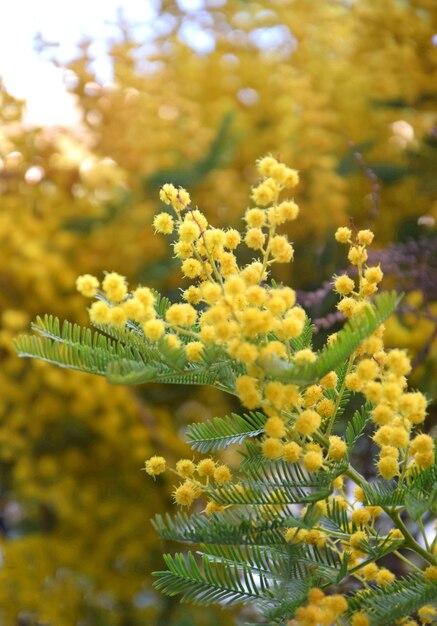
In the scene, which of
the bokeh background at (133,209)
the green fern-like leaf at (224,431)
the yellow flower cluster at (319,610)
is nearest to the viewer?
the yellow flower cluster at (319,610)

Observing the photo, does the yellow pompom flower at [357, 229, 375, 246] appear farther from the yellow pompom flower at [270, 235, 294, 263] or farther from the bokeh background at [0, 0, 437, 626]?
the bokeh background at [0, 0, 437, 626]

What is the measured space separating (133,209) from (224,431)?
935mm

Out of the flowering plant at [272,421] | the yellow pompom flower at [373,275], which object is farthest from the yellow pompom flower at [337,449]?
the yellow pompom flower at [373,275]

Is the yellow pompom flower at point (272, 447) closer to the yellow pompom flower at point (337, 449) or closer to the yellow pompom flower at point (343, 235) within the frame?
the yellow pompom flower at point (337, 449)

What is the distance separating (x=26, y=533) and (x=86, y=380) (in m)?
0.48

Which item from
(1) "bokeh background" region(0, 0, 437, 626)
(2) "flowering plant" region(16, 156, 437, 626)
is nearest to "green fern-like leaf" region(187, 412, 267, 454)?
(2) "flowering plant" region(16, 156, 437, 626)

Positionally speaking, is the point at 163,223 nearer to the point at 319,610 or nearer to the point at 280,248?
the point at 280,248

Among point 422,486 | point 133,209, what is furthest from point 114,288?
point 133,209

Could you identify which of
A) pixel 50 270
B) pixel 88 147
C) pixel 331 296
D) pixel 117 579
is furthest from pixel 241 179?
pixel 117 579

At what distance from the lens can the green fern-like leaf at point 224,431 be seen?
52cm

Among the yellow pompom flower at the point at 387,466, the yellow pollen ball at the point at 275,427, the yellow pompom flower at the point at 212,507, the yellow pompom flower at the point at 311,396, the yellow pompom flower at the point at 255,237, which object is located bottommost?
the yellow pompom flower at the point at 212,507

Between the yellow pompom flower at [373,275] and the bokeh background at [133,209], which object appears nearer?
the yellow pompom flower at [373,275]

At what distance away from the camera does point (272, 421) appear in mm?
445

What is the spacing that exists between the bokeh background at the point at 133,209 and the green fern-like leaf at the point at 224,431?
29.2 inches
